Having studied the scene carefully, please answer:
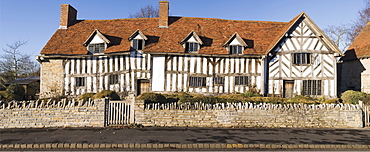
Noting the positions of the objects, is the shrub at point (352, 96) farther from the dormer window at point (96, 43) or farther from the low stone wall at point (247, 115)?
the dormer window at point (96, 43)

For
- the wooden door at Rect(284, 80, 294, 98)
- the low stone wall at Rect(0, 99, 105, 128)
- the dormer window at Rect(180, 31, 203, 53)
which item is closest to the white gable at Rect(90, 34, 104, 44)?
the dormer window at Rect(180, 31, 203, 53)

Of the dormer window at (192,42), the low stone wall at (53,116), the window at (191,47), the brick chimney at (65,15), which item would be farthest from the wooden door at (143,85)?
the low stone wall at (53,116)

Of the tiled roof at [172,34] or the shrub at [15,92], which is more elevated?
the tiled roof at [172,34]

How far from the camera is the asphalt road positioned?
8898 millimetres

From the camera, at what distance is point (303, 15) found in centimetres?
2062

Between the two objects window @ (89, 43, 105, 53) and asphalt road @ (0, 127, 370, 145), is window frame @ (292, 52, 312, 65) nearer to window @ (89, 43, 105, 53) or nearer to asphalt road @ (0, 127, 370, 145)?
→ asphalt road @ (0, 127, 370, 145)

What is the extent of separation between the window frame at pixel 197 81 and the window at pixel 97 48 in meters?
7.41

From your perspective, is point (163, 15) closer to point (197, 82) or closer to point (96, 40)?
point (96, 40)

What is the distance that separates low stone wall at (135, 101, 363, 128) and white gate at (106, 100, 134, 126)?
30 cm

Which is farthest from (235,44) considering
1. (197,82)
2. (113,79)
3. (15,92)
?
(15,92)

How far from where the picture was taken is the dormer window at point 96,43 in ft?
70.5

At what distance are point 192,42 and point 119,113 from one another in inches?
437

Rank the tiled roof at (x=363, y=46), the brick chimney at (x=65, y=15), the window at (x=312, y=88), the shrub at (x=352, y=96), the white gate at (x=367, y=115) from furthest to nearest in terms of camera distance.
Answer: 1. the brick chimney at (x=65, y=15)
2. the tiled roof at (x=363, y=46)
3. the window at (x=312, y=88)
4. the shrub at (x=352, y=96)
5. the white gate at (x=367, y=115)

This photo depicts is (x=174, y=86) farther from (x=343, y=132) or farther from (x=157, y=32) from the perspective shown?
(x=343, y=132)
